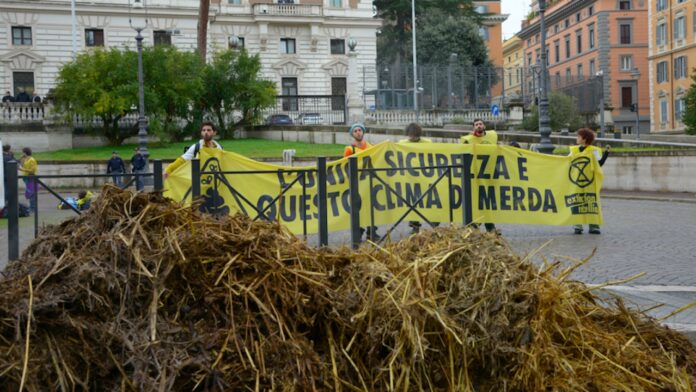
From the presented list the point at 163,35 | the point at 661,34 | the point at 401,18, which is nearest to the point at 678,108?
the point at 661,34

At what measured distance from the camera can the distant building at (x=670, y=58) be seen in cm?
6556

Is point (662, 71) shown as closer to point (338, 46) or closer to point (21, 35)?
point (338, 46)

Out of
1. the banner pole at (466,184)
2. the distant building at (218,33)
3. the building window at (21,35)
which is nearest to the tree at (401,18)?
the distant building at (218,33)

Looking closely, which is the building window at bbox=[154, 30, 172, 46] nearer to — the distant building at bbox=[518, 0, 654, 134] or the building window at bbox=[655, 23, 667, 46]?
the distant building at bbox=[518, 0, 654, 134]

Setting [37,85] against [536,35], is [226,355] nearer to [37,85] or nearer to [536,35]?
[37,85]

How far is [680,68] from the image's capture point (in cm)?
6762

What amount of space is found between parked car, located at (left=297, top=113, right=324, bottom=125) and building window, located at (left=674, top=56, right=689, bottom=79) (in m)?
36.5

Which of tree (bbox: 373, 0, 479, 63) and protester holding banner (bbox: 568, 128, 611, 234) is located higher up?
tree (bbox: 373, 0, 479, 63)

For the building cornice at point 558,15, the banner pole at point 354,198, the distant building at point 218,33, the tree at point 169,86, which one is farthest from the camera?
the building cornice at point 558,15

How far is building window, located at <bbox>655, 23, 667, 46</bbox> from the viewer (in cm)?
6969

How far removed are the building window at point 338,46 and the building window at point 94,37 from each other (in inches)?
678

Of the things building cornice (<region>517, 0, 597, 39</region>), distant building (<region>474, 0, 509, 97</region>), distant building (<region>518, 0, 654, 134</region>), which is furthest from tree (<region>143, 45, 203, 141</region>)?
distant building (<region>474, 0, 509, 97</region>)

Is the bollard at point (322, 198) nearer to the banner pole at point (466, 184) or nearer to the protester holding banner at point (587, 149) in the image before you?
the banner pole at point (466, 184)

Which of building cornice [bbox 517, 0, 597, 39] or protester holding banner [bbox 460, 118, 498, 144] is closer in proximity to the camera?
protester holding banner [bbox 460, 118, 498, 144]
